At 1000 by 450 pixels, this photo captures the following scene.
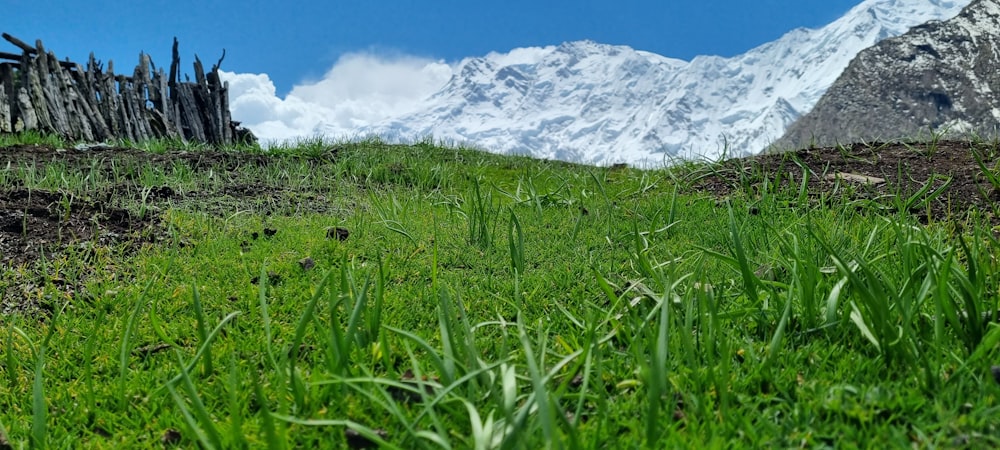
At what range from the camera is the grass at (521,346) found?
1187 mm

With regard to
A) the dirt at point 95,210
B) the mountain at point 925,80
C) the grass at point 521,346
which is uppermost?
the mountain at point 925,80

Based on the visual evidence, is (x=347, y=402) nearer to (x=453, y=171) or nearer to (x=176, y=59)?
(x=453, y=171)

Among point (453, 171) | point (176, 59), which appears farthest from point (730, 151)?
point (176, 59)

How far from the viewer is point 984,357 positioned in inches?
53.3

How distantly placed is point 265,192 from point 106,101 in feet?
27.8

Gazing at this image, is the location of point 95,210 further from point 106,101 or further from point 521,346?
point 106,101

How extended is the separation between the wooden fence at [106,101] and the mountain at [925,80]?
88.4 metres

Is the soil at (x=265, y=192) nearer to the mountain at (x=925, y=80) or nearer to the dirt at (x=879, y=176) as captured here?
the dirt at (x=879, y=176)

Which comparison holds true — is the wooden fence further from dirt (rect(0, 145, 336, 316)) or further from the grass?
the grass

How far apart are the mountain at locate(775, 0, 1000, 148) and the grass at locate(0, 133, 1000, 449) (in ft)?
309

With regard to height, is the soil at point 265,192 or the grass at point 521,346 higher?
the soil at point 265,192

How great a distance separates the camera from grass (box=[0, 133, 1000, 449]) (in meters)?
1.19

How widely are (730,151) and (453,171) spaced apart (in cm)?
255

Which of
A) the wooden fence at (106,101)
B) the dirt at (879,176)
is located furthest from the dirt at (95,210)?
the wooden fence at (106,101)
